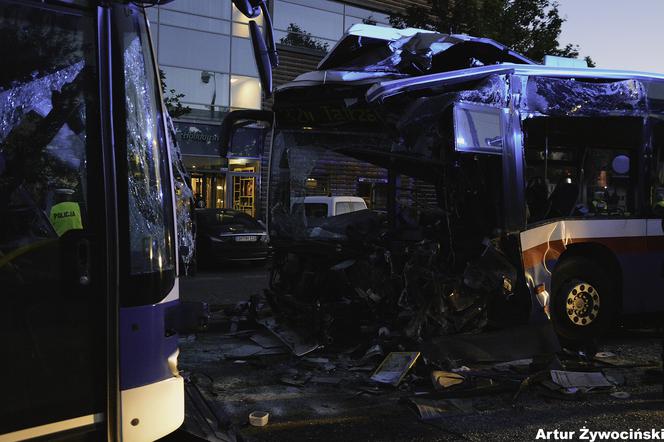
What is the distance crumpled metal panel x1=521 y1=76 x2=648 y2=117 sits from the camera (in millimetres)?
5902

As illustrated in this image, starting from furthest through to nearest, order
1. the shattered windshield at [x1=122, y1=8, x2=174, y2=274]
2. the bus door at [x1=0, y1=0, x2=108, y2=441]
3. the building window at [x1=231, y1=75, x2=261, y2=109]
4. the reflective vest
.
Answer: the building window at [x1=231, y1=75, x2=261, y2=109]
the shattered windshield at [x1=122, y1=8, x2=174, y2=274]
the reflective vest
the bus door at [x1=0, y1=0, x2=108, y2=441]

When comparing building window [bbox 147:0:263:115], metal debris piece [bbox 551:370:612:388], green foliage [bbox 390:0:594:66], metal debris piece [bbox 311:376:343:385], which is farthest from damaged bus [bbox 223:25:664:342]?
building window [bbox 147:0:263:115]

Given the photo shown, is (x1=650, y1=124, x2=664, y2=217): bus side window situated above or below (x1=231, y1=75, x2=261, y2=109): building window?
below

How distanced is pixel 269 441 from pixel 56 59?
2.78 metres

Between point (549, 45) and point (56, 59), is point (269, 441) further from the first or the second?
point (549, 45)

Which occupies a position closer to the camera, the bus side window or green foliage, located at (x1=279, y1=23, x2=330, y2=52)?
the bus side window

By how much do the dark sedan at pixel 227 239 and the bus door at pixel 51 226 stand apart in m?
10.1

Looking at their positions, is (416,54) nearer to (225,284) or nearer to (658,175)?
(658,175)

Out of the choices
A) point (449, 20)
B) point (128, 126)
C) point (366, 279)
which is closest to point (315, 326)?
point (366, 279)

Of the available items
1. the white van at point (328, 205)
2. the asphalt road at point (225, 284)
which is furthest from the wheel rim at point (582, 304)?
the asphalt road at point (225, 284)

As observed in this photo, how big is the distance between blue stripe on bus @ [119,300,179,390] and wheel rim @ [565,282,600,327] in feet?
15.9

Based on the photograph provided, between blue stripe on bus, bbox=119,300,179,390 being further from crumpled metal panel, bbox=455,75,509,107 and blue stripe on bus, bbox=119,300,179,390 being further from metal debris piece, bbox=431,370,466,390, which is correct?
crumpled metal panel, bbox=455,75,509,107

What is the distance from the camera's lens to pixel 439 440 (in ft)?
12.8

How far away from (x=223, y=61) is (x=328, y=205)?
14222 millimetres
